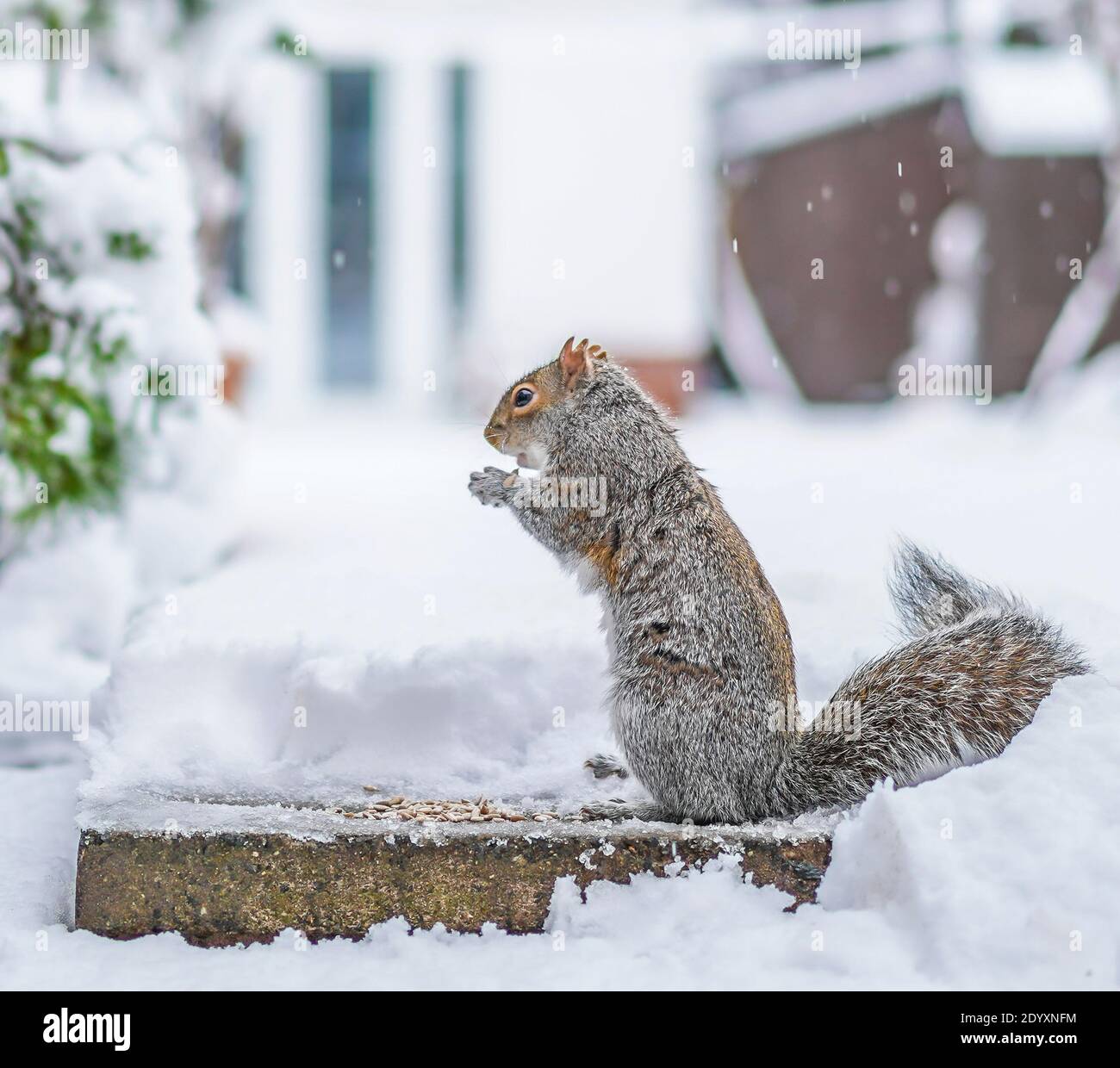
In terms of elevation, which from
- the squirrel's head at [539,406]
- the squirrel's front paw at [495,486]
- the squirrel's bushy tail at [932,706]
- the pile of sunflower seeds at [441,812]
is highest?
the squirrel's head at [539,406]

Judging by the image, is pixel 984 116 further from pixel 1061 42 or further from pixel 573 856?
pixel 573 856

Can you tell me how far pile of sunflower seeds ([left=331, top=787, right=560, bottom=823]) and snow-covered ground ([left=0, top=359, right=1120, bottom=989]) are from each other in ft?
0.52

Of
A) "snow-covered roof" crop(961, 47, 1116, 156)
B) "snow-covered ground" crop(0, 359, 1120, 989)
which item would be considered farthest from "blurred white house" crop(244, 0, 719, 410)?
"snow-covered ground" crop(0, 359, 1120, 989)

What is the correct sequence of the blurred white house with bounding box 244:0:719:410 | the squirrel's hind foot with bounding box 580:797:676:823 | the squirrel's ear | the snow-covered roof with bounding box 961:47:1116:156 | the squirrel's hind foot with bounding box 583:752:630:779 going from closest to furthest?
the squirrel's hind foot with bounding box 580:797:676:823 → the squirrel's ear → the squirrel's hind foot with bounding box 583:752:630:779 → the snow-covered roof with bounding box 961:47:1116:156 → the blurred white house with bounding box 244:0:719:410

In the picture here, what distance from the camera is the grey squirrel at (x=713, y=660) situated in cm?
264

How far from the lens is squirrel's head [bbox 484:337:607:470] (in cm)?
292

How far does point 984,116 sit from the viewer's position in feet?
30.8

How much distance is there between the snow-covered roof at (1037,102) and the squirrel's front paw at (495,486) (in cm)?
736

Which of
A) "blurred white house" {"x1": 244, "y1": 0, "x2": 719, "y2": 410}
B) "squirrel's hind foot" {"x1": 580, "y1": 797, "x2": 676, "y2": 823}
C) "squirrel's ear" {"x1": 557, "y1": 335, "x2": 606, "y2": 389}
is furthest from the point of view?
"blurred white house" {"x1": 244, "y1": 0, "x2": 719, "y2": 410}

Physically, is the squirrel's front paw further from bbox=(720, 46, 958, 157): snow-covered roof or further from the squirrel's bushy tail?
bbox=(720, 46, 958, 157): snow-covered roof

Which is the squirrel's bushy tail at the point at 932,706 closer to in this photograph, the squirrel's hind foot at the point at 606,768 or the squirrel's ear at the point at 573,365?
the squirrel's hind foot at the point at 606,768

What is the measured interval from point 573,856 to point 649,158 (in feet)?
30.5

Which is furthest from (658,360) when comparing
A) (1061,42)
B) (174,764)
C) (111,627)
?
(174,764)

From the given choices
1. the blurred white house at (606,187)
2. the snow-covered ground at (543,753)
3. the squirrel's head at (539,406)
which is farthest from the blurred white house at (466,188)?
the squirrel's head at (539,406)
